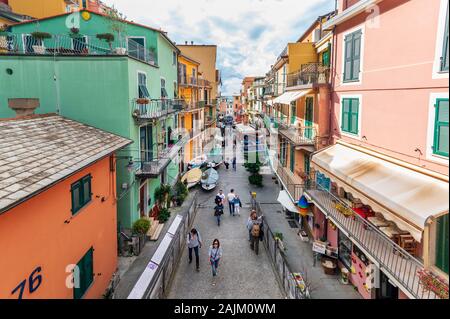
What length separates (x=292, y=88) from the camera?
20.3 metres

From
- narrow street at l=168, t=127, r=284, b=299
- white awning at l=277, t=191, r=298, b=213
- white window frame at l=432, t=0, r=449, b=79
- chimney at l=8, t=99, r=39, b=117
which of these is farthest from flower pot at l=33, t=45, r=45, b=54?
white window frame at l=432, t=0, r=449, b=79

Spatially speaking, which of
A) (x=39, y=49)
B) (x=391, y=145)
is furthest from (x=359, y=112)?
(x=39, y=49)

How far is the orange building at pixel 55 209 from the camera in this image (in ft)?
23.8

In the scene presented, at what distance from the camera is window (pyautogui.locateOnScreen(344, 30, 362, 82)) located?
13.2 m

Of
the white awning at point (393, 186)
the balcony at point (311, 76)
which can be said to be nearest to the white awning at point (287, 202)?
the white awning at point (393, 186)

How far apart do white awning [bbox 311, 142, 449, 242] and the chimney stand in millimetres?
12483

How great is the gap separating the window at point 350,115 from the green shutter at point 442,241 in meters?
5.82

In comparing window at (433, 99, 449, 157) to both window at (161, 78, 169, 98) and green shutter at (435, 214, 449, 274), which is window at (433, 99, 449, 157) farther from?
window at (161, 78, 169, 98)

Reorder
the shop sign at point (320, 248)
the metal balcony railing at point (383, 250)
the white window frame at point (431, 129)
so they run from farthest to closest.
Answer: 1. the shop sign at point (320, 248)
2. the white window frame at point (431, 129)
3. the metal balcony railing at point (383, 250)

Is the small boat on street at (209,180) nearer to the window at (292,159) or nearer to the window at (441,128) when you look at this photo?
the window at (292,159)

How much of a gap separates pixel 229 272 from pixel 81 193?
7779 millimetres

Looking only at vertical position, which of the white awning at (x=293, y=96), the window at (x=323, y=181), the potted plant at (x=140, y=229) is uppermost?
the white awning at (x=293, y=96)

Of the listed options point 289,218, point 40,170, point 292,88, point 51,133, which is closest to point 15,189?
point 40,170

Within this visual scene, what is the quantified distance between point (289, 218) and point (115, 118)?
47.3 ft
